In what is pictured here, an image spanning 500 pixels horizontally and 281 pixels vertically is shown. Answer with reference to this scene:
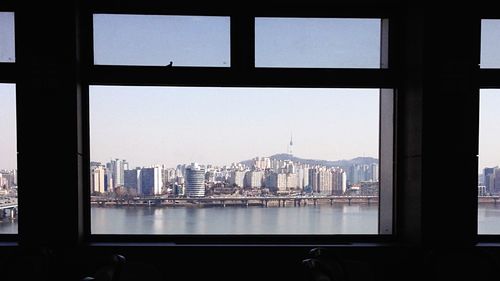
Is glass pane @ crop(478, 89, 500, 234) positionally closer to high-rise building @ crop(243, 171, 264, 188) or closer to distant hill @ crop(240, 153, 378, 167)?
distant hill @ crop(240, 153, 378, 167)

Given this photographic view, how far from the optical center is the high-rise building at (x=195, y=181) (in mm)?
3502

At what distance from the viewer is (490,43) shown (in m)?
3.43

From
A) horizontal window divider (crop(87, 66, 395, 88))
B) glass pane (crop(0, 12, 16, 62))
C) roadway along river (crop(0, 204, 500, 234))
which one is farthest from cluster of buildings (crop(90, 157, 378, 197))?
glass pane (crop(0, 12, 16, 62))

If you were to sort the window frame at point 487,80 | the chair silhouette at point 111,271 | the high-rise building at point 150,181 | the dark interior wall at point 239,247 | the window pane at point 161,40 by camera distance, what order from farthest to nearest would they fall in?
1. the high-rise building at point 150,181
2. the window pane at point 161,40
3. the window frame at point 487,80
4. the dark interior wall at point 239,247
5. the chair silhouette at point 111,271

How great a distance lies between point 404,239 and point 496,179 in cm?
84

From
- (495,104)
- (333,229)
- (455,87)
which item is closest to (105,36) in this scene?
(333,229)

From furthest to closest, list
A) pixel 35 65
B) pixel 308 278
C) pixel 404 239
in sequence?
pixel 404 239 < pixel 35 65 < pixel 308 278

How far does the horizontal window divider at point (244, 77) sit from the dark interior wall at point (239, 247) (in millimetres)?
292

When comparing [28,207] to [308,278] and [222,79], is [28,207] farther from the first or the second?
[308,278]

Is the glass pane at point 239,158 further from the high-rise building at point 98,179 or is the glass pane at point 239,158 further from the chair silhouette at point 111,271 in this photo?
the chair silhouette at point 111,271

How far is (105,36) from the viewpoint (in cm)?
340

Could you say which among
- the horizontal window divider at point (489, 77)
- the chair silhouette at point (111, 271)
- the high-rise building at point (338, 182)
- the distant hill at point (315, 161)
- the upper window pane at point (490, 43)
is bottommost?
the chair silhouette at point (111, 271)

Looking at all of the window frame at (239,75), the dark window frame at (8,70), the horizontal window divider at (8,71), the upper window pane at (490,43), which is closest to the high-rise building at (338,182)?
the window frame at (239,75)

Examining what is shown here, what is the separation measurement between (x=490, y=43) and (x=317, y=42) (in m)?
1.27
